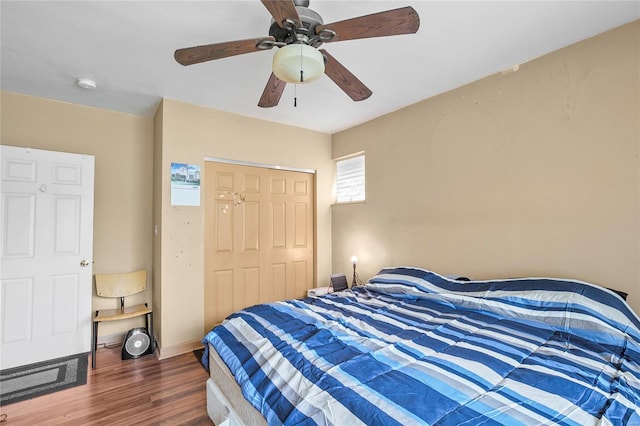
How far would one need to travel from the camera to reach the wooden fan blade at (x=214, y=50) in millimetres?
1490

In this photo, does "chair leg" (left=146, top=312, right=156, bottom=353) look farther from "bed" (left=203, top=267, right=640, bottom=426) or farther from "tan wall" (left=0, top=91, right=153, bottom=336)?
"bed" (left=203, top=267, right=640, bottom=426)

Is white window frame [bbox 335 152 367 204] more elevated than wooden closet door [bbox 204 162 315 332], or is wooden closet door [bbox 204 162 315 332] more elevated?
white window frame [bbox 335 152 367 204]

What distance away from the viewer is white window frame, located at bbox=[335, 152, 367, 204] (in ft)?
12.4

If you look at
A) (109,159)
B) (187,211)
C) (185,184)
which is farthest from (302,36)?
(109,159)

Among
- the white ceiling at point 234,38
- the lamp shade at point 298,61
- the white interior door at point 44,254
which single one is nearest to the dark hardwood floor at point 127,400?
the white interior door at point 44,254

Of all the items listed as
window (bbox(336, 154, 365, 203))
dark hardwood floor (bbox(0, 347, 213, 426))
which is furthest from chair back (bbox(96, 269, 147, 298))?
window (bbox(336, 154, 365, 203))

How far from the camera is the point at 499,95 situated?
2504mm

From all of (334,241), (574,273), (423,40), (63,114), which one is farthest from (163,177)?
(574,273)

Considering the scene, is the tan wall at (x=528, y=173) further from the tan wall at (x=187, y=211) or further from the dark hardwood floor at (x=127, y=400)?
the dark hardwood floor at (x=127, y=400)

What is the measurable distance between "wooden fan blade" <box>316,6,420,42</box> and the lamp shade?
5.0 inches

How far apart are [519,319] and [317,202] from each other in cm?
264

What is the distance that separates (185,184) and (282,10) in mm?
2221

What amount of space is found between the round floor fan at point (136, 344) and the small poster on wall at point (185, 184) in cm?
129

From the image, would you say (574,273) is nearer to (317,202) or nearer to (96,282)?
(317,202)
